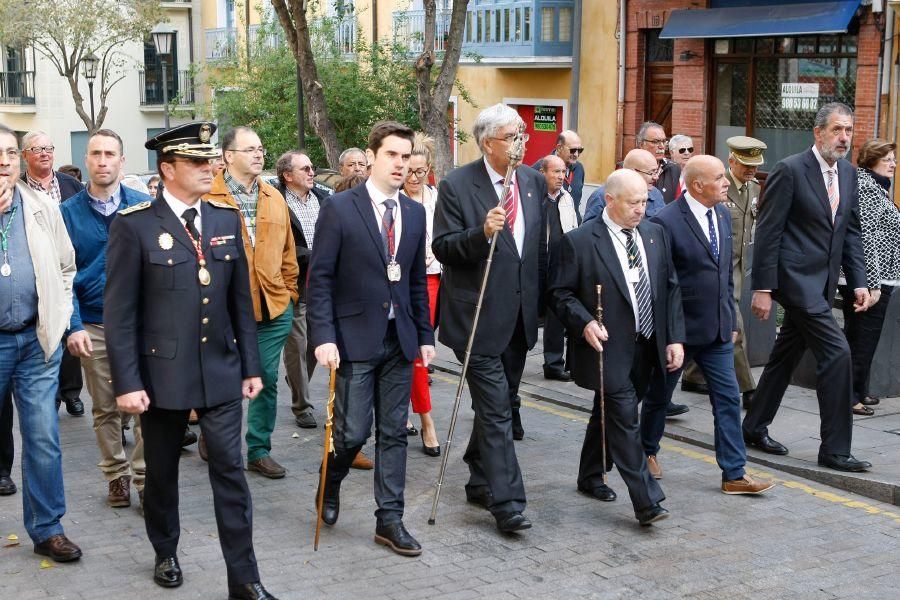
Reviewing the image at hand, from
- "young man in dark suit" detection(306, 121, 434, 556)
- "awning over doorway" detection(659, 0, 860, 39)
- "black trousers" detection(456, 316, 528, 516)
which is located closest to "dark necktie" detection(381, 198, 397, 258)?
"young man in dark suit" detection(306, 121, 434, 556)

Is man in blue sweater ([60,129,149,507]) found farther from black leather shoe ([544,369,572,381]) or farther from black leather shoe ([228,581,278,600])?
black leather shoe ([544,369,572,381])

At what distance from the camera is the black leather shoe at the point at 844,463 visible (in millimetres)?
7871

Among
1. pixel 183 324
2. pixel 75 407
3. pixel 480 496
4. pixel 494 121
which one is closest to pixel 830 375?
pixel 480 496

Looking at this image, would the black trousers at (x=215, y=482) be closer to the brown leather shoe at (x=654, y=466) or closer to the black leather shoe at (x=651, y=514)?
the black leather shoe at (x=651, y=514)

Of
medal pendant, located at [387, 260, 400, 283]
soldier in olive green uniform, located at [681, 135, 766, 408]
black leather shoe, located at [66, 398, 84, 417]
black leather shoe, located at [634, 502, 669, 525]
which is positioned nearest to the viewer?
medal pendant, located at [387, 260, 400, 283]

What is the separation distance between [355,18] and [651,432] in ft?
87.3

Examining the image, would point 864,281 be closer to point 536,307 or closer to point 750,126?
point 536,307

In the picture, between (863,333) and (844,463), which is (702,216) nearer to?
(844,463)

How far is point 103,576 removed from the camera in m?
6.18

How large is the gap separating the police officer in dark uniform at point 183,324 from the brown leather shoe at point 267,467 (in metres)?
2.04

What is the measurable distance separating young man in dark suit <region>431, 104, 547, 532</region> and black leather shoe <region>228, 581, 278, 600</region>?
147 cm

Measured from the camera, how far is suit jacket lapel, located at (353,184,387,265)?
6.53 meters

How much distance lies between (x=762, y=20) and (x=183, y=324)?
55.3 feet

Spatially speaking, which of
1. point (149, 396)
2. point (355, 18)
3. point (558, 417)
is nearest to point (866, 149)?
point (558, 417)
